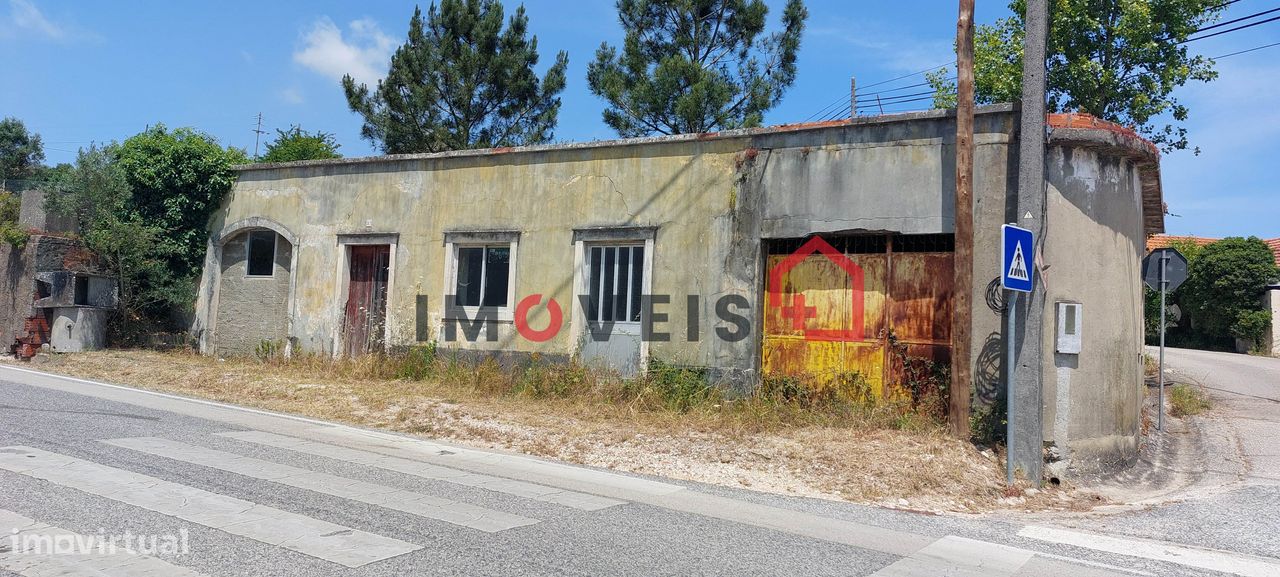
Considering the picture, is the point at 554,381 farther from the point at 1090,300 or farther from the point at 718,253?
the point at 1090,300

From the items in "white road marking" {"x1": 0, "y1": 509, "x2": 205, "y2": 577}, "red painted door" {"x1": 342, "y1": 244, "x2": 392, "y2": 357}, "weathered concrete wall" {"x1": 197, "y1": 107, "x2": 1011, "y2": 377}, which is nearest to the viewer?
"white road marking" {"x1": 0, "y1": 509, "x2": 205, "y2": 577}

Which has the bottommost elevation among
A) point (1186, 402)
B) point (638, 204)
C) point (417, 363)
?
point (1186, 402)

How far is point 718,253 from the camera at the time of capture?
1109 centimetres

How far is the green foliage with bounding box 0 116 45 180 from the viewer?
49.1m

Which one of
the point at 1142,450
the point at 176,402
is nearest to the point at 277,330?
the point at 176,402

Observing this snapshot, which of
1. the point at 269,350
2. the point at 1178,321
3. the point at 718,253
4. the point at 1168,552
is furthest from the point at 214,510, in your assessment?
the point at 1178,321

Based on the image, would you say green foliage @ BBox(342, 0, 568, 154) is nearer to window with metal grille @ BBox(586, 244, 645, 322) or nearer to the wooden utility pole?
window with metal grille @ BBox(586, 244, 645, 322)

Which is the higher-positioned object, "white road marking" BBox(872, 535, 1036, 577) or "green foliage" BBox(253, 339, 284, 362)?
"green foliage" BBox(253, 339, 284, 362)

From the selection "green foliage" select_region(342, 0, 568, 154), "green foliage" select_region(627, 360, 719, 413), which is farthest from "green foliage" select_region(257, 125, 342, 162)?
"green foliage" select_region(627, 360, 719, 413)

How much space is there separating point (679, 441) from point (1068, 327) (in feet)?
14.2

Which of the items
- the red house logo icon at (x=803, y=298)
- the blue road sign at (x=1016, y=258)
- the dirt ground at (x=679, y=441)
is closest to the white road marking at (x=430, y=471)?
the dirt ground at (x=679, y=441)

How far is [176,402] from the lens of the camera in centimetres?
1086

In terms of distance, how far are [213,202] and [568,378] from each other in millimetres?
9050

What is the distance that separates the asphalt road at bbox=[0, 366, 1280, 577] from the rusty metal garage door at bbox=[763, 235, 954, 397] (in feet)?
11.7
